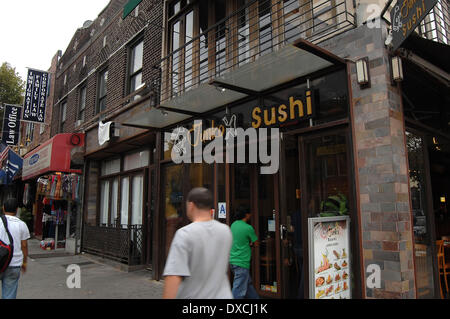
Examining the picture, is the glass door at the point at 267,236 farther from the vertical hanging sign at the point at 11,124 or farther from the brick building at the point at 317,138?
the vertical hanging sign at the point at 11,124

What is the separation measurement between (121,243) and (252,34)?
21.6 feet

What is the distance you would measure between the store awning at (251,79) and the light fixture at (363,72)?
0.95ft

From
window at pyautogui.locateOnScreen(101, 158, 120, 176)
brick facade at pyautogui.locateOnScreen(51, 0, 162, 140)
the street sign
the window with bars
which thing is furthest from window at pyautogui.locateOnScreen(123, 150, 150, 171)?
the window with bars

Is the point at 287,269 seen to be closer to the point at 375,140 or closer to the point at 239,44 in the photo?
the point at 375,140

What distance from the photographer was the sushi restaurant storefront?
4500mm

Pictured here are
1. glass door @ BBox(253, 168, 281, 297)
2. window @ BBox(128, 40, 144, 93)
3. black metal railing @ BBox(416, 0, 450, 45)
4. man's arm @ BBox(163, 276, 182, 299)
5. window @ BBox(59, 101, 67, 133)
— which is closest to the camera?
man's arm @ BBox(163, 276, 182, 299)

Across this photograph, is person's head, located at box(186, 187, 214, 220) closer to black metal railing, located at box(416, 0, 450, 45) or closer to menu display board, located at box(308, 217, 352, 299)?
menu display board, located at box(308, 217, 352, 299)

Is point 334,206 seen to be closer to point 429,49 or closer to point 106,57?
point 429,49

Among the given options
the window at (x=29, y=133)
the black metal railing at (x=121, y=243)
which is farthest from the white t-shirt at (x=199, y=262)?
the window at (x=29, y=133)

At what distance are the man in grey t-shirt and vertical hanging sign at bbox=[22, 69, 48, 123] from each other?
16446 mm

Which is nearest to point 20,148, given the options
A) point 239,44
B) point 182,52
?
point 182,52

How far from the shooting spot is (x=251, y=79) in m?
5.66
